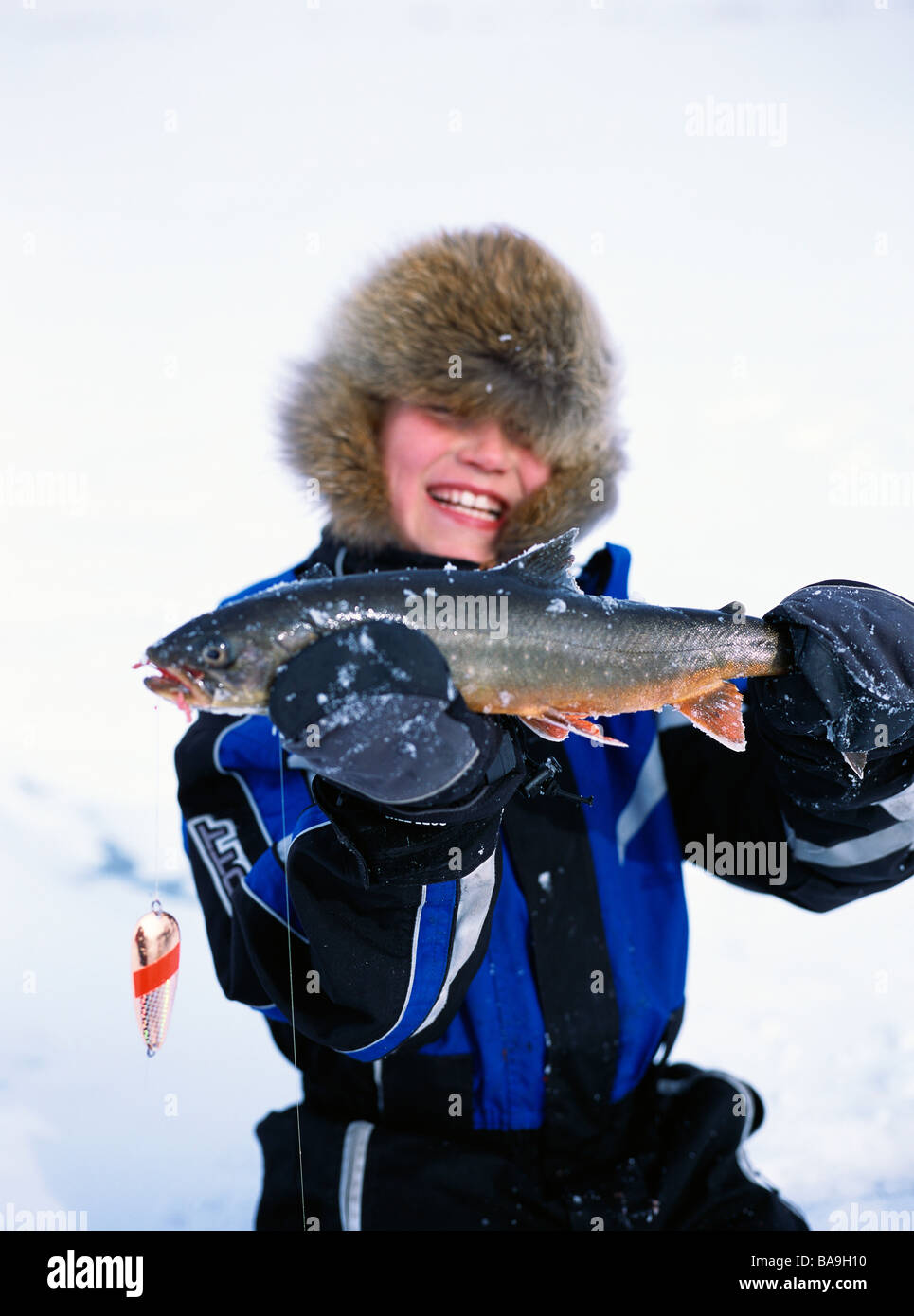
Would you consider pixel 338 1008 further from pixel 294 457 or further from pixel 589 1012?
pixel 294 457

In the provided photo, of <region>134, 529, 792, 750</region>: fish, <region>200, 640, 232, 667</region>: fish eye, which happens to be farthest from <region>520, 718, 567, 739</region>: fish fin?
<region>200, 640, 232, 667</region>: fish eye

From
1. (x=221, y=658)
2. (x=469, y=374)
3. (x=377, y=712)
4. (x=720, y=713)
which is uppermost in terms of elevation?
(x=469, y=374)

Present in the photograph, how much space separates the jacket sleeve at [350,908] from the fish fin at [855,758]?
0.98 m

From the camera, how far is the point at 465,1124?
10.0ft

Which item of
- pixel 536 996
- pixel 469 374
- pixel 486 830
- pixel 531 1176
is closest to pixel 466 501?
pixel 469 374

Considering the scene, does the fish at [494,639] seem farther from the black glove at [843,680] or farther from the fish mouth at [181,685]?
the black glove at [843,680]

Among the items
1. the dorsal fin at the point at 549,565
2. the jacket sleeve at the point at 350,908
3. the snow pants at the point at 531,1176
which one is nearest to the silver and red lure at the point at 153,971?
the jacket sleeve at the point at 350,908

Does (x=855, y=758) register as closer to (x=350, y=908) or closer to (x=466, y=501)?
(x=350, y=908)

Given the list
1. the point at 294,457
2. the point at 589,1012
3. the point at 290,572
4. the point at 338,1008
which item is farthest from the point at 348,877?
the point at 294,457

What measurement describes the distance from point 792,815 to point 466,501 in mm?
1787

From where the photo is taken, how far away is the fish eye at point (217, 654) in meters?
1.78

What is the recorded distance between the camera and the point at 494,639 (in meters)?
1.87

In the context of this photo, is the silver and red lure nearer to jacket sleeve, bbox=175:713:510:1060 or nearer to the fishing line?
jacket sleeve, bbox=175:713:510:1060
